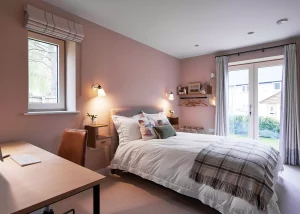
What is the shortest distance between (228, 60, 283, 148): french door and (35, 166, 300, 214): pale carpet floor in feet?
4.90

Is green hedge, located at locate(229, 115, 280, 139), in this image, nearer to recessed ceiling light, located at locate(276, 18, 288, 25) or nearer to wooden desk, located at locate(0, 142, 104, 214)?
recessed ceiling light, located at locate(276, 18, 288, 25)

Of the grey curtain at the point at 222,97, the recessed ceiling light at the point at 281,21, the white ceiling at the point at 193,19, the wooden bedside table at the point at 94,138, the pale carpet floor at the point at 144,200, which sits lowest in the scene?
the pale carpet floor at the point at 144,200

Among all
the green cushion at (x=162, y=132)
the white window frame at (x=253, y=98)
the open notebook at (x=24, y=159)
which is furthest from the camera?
the white window frame at (x=253, y=98)

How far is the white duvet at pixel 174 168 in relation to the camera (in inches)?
64.6

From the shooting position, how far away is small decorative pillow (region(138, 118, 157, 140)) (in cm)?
285

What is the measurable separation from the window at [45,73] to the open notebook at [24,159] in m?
1.05

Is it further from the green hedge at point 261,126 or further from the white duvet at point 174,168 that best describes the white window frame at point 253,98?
→ the white duvet at point 174,168

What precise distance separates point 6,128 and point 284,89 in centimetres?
442

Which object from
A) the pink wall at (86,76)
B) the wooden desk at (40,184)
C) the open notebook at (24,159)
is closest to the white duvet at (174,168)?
the pink wall at (86,76)

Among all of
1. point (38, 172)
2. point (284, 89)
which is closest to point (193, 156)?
point (38, 172)

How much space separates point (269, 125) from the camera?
391cm

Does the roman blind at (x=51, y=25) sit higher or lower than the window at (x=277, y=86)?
higher

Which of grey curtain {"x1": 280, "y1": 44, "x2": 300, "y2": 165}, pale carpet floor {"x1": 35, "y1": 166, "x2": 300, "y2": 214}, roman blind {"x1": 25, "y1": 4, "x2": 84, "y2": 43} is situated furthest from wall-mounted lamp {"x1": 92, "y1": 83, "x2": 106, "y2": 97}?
grey curtain {"x1": 280, "y1": 44, "x2": 300, "y2": 165}

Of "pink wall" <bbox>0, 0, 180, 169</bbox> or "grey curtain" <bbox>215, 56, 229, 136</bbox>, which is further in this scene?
"grey curtain" <bbox>215, 56, 229, 136</bbox>
